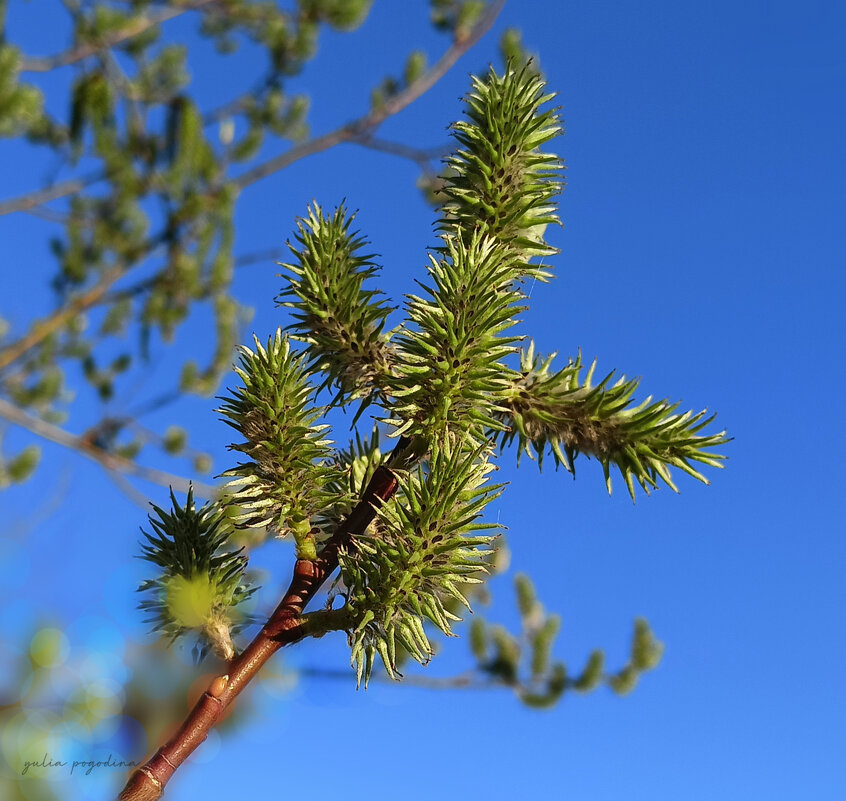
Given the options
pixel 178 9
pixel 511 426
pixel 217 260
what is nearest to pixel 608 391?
pixel 511 426

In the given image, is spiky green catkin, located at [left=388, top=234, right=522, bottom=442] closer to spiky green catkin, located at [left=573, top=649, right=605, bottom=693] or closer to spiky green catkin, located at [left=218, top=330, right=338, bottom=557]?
spiky green catkin, located at [left=218, top=330, right=338, bottom=557]

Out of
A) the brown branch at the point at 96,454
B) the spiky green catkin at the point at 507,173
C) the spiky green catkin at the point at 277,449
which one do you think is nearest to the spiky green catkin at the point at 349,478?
the spiky green catkin at the point at 277,449

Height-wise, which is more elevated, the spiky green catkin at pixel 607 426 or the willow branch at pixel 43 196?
the willow branch at pixel 43 196

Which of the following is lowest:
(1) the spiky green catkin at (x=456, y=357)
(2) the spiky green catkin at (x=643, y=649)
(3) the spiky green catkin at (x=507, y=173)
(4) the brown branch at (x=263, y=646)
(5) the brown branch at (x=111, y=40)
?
(4) the brown branch at (x=263, y=646)

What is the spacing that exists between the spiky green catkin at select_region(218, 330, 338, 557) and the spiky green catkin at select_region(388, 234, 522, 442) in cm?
13

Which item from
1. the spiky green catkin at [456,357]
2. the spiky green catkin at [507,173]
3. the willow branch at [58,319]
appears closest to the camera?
the spiky green catkin at [456,357]

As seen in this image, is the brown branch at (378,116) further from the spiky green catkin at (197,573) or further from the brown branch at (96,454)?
the spiky green catkin at (197,573)

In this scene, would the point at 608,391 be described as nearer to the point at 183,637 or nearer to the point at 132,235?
the point at 183,637

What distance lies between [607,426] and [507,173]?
38cm

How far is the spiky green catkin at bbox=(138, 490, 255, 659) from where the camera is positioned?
1.08m

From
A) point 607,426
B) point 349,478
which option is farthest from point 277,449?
point 607,426

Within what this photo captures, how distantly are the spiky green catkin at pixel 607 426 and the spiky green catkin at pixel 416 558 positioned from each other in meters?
0.11

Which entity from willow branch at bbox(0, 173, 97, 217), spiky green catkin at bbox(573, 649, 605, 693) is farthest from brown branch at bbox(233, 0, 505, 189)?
spiky green catkin at bbox(573, 649, 605, 693)

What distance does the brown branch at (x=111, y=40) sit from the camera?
4844mm
